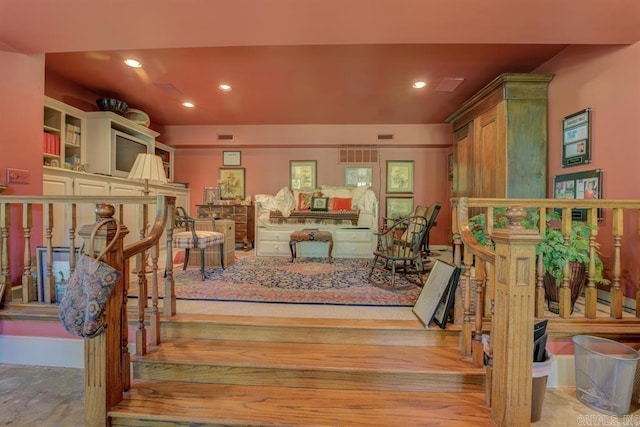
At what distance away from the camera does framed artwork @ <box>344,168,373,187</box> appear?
5.83m

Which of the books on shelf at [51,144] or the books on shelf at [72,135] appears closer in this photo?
the books on shelf at [51,144]

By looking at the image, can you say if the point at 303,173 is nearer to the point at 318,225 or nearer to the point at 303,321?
the point at 318,225

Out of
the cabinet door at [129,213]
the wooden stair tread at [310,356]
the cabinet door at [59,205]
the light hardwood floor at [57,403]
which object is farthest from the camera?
the cabinet door at [129,213]

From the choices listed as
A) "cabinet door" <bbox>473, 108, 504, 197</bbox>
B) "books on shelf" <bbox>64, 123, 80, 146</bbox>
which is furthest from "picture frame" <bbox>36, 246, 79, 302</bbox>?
"cabinet door" <bbox>473, 108, 504, 197</bbox>

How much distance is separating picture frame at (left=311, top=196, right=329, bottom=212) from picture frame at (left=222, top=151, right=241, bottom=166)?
206cm

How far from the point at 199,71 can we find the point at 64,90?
187cm

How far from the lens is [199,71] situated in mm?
3312

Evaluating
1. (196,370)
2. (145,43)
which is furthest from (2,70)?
(196,370)

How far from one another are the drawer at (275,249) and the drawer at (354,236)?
0.76 meters

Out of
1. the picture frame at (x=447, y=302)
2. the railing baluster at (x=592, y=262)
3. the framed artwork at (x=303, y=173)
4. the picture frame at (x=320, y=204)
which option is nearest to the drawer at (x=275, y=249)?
the picture frame at (x=320, y=204)

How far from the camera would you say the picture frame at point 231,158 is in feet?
19.7

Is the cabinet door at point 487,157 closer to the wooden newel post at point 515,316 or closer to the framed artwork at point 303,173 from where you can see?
the wooden newel post at point 515,316

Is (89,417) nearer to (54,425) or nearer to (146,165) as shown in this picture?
(54,425)

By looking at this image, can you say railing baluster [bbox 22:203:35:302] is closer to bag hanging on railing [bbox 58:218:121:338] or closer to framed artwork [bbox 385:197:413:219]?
bag hanging on railing [bbox 58:218:121:338]
